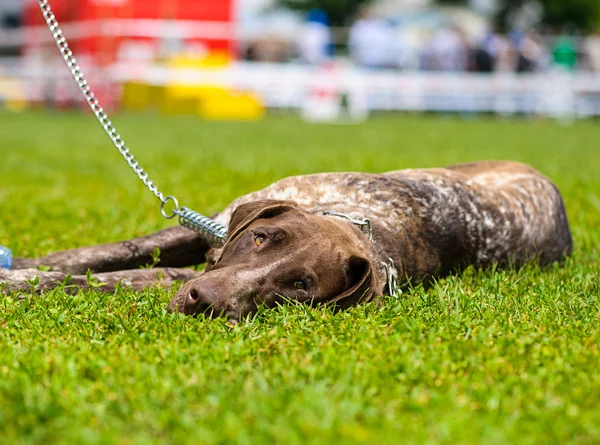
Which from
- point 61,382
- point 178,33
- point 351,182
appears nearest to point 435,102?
point 178,33

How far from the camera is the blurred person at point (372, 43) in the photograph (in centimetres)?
2600

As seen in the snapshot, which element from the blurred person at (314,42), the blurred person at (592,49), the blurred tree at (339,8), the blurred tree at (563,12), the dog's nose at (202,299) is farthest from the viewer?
the blurred tree at (339,8)

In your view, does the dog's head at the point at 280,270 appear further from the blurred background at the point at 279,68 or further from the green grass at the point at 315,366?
the blurred background at the point at 279,68

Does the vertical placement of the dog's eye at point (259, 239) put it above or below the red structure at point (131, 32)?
below

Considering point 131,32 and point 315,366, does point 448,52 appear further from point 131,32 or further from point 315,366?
point 315,366

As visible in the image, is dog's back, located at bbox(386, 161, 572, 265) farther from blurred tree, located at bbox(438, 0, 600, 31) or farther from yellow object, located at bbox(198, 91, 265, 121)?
blurred tree, located at bbox(438, 0, 600, 31)

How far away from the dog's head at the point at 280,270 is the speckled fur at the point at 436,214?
438 mm

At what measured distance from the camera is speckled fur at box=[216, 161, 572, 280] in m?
4.59

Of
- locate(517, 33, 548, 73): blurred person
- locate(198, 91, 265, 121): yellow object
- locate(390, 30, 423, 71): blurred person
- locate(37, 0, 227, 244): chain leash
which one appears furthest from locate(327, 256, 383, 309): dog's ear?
locate(517, 33, 548, 73): blurred person

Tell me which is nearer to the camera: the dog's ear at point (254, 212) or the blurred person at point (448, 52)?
the dog's ear at point (254, 212)

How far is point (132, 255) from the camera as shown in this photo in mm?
4910

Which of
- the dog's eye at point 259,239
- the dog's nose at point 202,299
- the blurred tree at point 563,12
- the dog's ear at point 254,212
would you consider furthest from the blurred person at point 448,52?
the blurred tree at point 563,12

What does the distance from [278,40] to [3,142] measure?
16158 millimetres

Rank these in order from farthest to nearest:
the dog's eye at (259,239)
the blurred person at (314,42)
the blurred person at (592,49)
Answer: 1. the blurred person at (592,49)
2. the blurred person at (314,42)
3. the dog's eye at (259,239)
